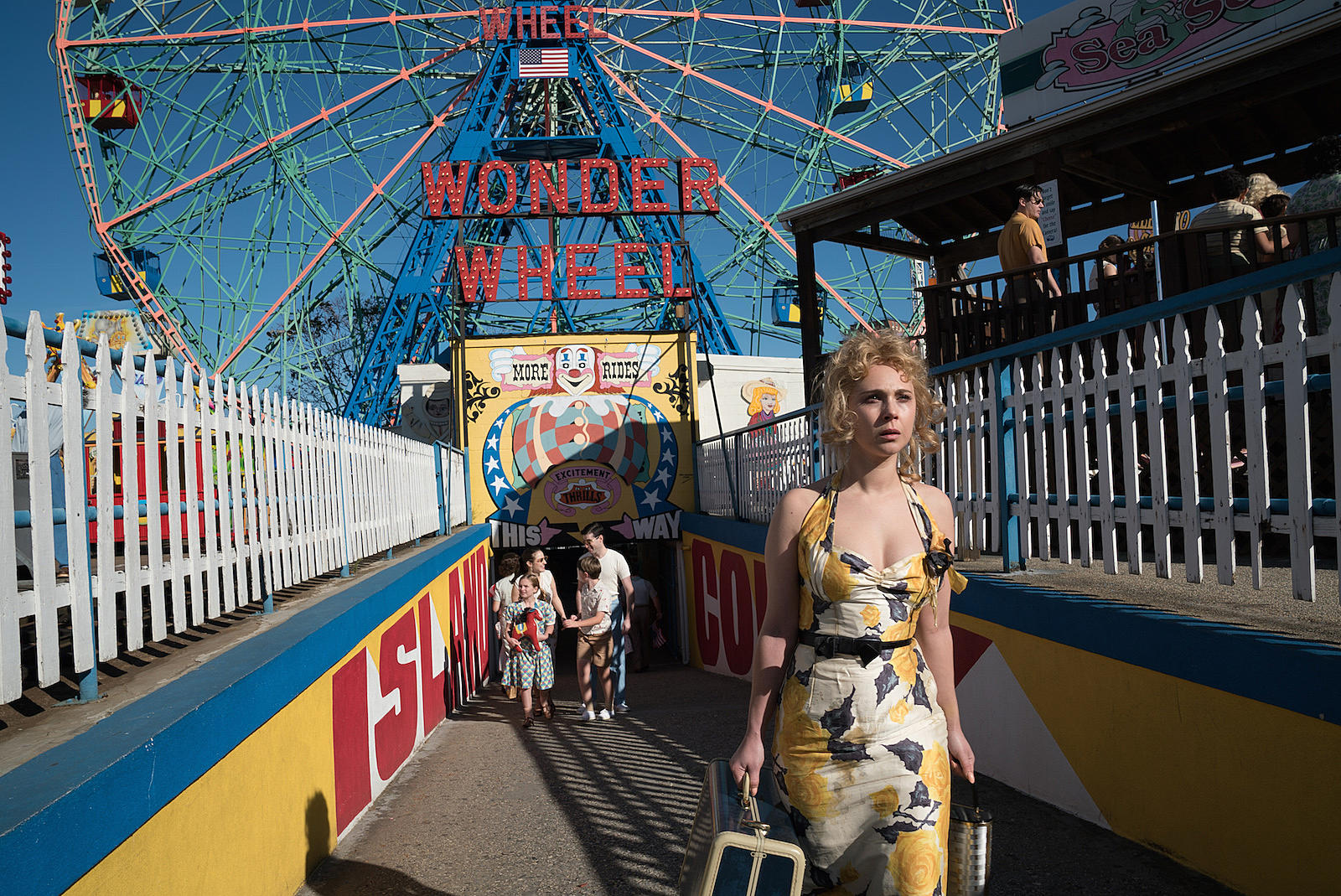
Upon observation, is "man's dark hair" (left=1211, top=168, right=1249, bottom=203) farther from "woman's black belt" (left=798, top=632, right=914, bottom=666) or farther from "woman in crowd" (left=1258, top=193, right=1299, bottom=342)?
"woman's black belt" (left=798, top=632, right=914, bottom=666)

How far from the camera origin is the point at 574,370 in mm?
15812

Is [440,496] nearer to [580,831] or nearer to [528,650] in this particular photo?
[528,650]

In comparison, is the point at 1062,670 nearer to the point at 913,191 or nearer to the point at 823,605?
the point at 823,605

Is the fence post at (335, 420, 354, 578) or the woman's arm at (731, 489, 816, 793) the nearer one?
the woman's arm at (731, 489, 816, 793)

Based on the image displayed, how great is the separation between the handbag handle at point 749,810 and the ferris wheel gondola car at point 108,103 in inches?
1261

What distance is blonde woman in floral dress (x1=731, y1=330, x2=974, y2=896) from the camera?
6.59 ft

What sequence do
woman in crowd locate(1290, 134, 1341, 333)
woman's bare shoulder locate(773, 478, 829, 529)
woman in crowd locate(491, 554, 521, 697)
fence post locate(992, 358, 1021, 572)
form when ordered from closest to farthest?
1. woman's bare shoulder locate(773, 478, 829, 529)
2. fence post locate(992, 358, 1021, 572)
3. woman in crowd locate(1290, 134, 1341, 333)
4. woman in crowd locate(491, 554, 521, 697)

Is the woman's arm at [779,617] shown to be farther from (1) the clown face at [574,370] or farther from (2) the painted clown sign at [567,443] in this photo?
(1) the clown face at [574,370]

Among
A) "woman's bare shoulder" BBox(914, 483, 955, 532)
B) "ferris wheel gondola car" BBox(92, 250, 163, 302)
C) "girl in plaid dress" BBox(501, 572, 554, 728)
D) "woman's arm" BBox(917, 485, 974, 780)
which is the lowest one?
"girl in plaid dress" BBox(501, 572, 554, 728)

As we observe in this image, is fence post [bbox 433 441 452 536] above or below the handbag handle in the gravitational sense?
above

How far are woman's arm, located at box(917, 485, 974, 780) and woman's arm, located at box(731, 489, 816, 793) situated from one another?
0.97ft

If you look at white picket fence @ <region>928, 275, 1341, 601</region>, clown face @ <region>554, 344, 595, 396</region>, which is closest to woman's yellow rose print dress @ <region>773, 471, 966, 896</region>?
white picket fence @ <region>928, 275, 1341, 601</region>

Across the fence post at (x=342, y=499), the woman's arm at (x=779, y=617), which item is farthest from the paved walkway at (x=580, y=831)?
the woman's arm at (x=779, y=617)

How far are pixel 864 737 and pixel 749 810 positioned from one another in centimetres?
29
